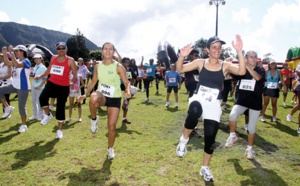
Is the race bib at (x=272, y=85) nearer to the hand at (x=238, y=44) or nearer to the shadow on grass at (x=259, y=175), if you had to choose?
the shadow on grass at (x=259, y=175)

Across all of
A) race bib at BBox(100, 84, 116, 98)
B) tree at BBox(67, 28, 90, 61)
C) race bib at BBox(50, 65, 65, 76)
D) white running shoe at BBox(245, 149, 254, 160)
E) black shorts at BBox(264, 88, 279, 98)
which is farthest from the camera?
tree at BBox(67, 28, 90, 61)

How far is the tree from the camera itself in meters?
83.8

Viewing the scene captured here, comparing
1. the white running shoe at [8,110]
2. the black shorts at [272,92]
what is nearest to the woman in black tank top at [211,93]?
the black shorts at [272,92]

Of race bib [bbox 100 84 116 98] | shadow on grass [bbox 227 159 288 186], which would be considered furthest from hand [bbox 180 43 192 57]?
shadow on grass [bbox 227 159 288 186]

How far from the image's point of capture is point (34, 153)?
5.20m

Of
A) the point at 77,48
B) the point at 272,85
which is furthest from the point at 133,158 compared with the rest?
the point at 77,48

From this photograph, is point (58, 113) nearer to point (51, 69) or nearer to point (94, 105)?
point (51, 69)

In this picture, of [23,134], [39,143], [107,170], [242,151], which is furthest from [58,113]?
[242,151]

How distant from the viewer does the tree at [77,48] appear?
275 feet

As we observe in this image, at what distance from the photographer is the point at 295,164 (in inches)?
205

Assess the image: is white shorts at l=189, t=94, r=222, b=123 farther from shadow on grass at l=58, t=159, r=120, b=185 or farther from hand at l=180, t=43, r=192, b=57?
shadow on grass at l=58, t=159, r=120, b=185

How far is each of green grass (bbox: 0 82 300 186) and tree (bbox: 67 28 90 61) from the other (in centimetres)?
8059

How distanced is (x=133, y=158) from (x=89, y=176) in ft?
3.84

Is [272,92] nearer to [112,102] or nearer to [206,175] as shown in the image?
[206,175]
